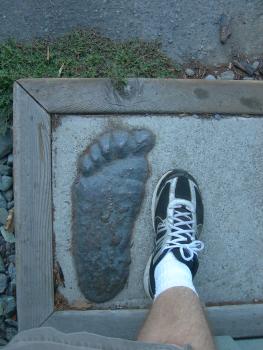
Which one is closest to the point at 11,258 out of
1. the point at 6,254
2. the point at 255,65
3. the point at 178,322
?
the point at 6,254

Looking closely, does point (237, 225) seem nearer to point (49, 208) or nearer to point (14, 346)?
point (49, 208)

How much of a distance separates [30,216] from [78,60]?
0.64 meters

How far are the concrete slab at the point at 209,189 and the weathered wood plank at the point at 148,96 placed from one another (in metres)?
0.04

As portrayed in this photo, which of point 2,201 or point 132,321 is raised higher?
point 2,201

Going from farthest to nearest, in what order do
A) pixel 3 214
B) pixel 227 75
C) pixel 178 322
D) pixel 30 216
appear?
pixel 227 75
pixel 3 214
pixel 30 216
pixel 178 322

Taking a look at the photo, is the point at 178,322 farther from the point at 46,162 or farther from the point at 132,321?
the point at 46,162

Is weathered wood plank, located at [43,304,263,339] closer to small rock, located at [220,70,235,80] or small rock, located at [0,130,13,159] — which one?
small rock, located at [0,130,13,159]

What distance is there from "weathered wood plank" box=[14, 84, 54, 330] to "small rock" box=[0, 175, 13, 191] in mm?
106

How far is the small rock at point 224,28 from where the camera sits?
6.86ft

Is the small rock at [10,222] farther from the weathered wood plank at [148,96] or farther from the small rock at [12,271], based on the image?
the weathered wood plank at [148,96]

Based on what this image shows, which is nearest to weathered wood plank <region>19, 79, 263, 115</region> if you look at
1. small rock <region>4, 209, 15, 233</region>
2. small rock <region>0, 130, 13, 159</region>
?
small rock <region>0, 130, 13, 159</region>

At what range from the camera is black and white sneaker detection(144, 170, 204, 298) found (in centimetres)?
188

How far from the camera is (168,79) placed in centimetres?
196

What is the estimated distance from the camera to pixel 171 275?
5.85 feet
